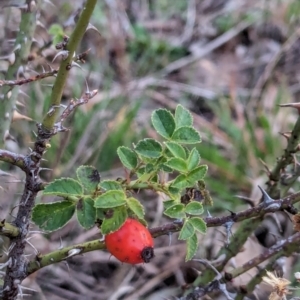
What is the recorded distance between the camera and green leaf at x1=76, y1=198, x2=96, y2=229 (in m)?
0.90

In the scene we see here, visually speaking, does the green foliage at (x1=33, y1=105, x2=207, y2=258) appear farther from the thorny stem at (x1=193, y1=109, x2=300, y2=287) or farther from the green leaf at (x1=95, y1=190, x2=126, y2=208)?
the thorny stem at (x1=193, y1=109, x2=300, y2=287)

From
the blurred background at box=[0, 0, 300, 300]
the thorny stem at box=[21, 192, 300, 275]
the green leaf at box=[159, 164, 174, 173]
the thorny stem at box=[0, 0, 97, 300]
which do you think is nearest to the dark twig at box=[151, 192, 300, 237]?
the thorny stem at box=[21, 192, 300, 275]

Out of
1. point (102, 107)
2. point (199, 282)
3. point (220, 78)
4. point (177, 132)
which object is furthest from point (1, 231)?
point (220, 78)

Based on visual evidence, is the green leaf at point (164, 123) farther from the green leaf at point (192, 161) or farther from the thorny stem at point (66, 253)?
the thorny stem at point (66, 253)

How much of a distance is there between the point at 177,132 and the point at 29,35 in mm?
642

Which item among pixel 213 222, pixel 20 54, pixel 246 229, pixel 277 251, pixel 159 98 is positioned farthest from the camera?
pixel 159 98

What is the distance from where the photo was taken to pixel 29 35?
1411 mm

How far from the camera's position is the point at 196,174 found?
0.88 metres

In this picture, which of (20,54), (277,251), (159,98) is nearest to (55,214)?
(277,251)

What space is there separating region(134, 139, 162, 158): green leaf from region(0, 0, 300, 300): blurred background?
365 millimetres

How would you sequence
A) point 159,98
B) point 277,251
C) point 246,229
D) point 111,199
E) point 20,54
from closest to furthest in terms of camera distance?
point 111,199 → point 277,251 → point 246,229 → point 20,54 → point 159,98

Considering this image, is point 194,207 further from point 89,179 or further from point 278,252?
point 278,252

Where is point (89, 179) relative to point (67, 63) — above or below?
below

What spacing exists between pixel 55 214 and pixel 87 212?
60 mm
